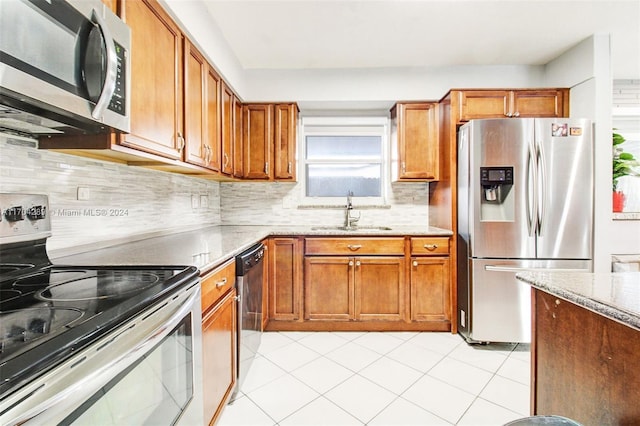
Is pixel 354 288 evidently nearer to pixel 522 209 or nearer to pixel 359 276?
pixel 359 276

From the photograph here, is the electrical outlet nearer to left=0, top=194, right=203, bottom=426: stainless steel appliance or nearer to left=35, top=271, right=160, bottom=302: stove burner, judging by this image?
left=0, top=194, right=203, bottom=426: stainless steel appliance

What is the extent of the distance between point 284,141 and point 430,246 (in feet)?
5.63

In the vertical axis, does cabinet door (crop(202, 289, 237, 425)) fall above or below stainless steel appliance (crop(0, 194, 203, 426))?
below

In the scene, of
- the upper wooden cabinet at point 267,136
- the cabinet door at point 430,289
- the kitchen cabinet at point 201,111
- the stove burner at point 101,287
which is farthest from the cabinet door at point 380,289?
the stove burner at point 101,287

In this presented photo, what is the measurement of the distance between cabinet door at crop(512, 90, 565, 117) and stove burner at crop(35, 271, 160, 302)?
3.07 meters

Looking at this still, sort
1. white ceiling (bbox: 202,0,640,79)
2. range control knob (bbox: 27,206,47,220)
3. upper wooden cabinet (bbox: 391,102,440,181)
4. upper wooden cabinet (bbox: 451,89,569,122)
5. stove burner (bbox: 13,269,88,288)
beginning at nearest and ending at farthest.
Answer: stove burner (bbox: 13,269,88,288) → range control knob (bbox: 27,206,47,220) → white ceiling (bbox: 202,0,640,79) → upper wooden cabinet (bbox: 451,89,569,122) → upper wooden cabinet (bbox: 391,102,440,181)

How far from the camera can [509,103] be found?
8.71 ft

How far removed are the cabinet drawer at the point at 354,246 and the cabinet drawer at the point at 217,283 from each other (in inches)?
44.0

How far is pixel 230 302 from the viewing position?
1.62m

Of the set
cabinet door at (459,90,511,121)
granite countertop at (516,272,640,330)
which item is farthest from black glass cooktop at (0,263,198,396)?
cabinet door at (459,90,511,121)

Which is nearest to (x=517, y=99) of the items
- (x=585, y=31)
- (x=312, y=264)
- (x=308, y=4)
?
(x=585, y=31)

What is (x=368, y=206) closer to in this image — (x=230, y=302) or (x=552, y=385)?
(x=230, y=302)

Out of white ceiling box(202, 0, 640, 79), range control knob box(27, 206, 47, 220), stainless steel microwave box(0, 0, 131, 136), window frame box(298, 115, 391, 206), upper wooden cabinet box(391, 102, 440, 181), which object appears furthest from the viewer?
window frame box(298, 115, 391, 206)

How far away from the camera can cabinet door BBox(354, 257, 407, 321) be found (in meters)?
2.71
